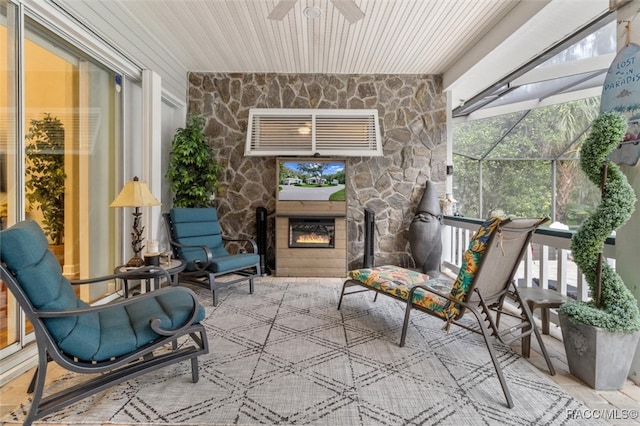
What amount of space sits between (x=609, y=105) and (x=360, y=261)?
11.7 feet

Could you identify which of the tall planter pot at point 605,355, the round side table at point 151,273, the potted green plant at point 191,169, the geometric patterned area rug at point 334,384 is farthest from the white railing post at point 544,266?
the potted green plant at point 191,169

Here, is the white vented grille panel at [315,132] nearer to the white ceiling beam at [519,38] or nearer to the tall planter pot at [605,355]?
the white ceiling beam at [519,38]

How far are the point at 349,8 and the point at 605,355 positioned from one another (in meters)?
2.99

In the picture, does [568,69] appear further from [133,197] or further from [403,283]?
[133,197]

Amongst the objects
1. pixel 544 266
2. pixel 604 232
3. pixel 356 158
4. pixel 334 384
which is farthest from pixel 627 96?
pixel 356 158

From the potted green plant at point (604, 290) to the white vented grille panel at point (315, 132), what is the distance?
3002 millimetres

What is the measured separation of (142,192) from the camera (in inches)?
106

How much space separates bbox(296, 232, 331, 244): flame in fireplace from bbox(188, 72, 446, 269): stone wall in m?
0.52

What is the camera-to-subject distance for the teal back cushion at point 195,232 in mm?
3605

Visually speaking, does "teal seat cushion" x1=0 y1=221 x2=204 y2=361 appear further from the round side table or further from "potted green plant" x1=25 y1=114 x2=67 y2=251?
"potted green plant" x1=25 y1=114 x2=67 y2=251

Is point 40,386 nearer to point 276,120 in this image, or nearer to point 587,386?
point 587,386

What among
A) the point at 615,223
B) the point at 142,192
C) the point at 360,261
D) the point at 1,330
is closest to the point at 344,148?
the point at 360,261

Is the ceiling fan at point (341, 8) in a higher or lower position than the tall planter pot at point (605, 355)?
higher

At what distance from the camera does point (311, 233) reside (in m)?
4.64
